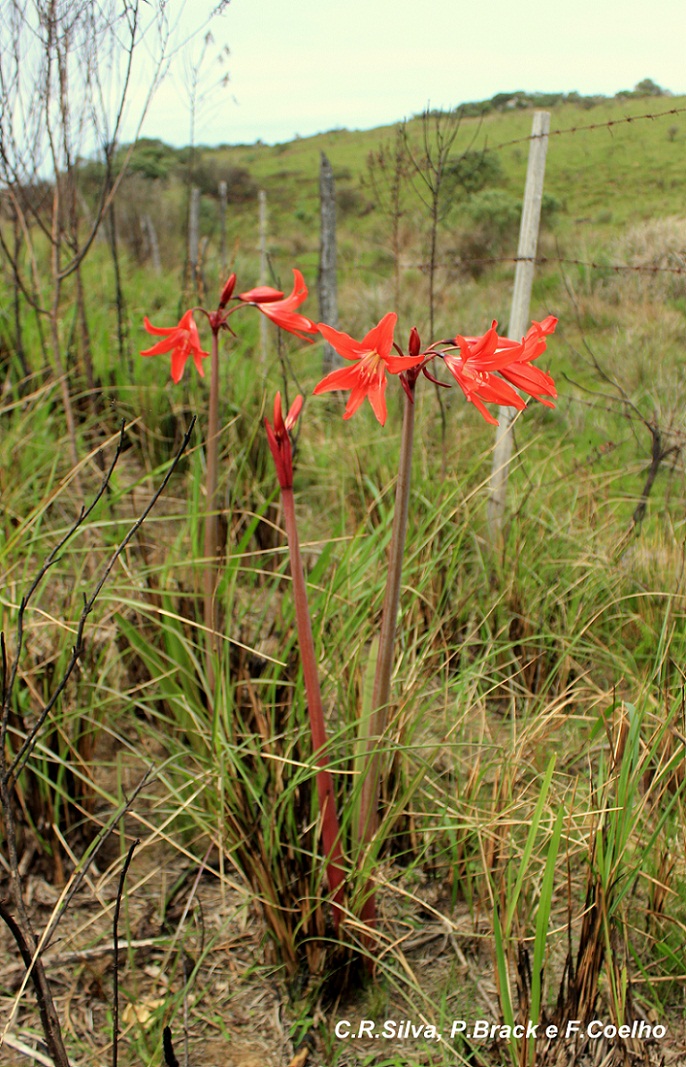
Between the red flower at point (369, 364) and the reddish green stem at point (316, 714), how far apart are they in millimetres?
234

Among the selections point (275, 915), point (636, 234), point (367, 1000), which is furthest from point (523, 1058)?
point (636, 234)

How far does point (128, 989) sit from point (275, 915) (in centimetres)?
41

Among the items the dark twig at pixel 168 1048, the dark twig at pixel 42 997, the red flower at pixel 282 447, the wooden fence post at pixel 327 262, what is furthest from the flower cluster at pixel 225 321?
the wooden fence post at pixel 327 262

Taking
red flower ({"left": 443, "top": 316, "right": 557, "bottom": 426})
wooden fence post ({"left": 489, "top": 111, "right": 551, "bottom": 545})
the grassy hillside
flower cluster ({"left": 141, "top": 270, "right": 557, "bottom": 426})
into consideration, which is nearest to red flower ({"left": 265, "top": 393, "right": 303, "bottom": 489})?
flower cluster ({"left": 141, "top": 270, "right": 557, "bottom": 426})

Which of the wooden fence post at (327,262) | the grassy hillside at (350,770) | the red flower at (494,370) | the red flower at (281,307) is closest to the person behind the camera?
the red flower at (494,370)

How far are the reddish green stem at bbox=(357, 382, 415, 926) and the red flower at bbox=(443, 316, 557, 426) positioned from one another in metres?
0.10

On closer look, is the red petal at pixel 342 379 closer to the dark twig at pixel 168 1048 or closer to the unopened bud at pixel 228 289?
the unopened bud at pixel 228 289

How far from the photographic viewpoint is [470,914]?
1.91m

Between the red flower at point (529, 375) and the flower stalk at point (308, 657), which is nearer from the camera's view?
the red flower at point (529, 375)

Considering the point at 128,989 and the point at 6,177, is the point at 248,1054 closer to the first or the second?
the point at 128,989

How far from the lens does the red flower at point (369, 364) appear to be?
1224 mm

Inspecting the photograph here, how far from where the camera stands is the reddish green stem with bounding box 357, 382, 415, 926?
136cm

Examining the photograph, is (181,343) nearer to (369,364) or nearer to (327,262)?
(369,364)

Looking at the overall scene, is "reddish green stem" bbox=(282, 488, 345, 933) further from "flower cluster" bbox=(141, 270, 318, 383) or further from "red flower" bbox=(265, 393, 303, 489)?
"flower cluster" bbox=(141, 270, 318, 383)
